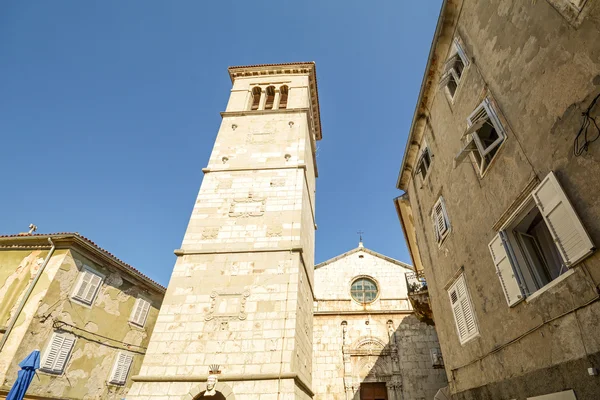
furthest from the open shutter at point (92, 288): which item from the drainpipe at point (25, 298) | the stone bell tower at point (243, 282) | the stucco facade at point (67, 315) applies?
the stone bell tower at point (243, 282)

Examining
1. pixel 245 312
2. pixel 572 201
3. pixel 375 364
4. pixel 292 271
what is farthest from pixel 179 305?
pixel 375 364

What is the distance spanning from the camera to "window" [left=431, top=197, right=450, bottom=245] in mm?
7755

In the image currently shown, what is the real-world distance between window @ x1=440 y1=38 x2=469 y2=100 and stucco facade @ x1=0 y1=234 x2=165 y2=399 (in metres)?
13.6

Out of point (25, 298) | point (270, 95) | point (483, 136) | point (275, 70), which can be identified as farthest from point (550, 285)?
point (275, 70)

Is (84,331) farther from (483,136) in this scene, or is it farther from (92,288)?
(483,136)

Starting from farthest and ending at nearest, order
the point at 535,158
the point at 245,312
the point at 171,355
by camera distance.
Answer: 1. the point at 245,312
2. the point at 171,355
3. the point at 535,158

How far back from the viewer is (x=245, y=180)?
521 inches

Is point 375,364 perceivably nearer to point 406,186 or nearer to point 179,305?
point 406,186

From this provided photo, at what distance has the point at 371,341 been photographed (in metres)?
17.7

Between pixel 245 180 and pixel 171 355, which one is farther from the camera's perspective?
pixel 245 180

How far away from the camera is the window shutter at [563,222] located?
148 inches

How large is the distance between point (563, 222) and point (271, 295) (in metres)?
7.83

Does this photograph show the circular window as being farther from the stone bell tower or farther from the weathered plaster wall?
the weathered plaster wall

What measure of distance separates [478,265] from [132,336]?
14.5 meters
